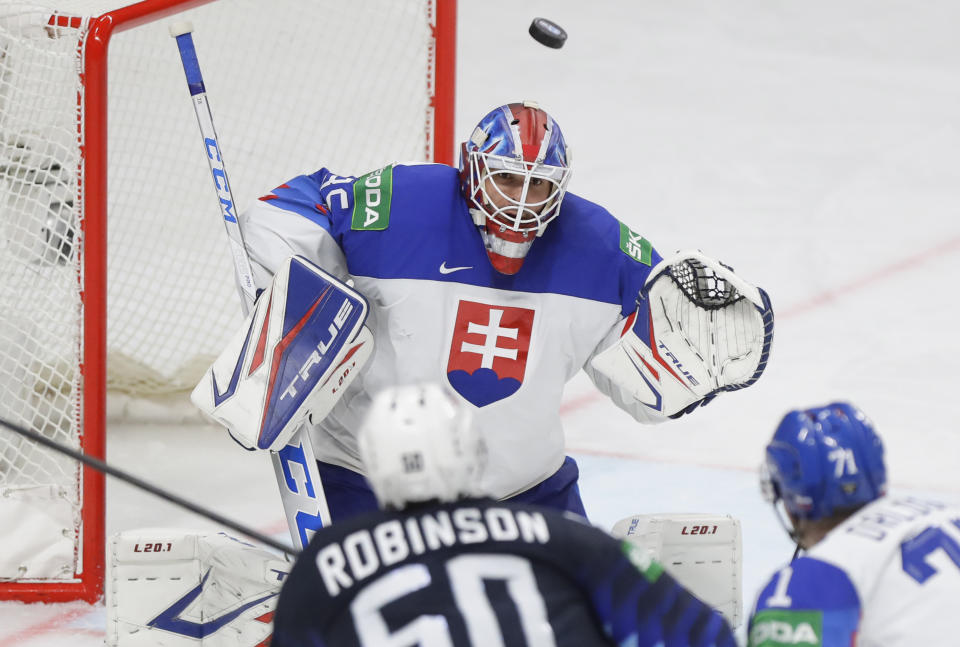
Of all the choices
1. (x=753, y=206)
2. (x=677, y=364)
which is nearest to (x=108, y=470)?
(x=677, y=364)

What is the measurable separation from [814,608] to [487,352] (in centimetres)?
115

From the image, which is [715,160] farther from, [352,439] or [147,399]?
[352,439]

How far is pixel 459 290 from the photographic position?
101 inches

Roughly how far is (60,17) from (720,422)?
253cm

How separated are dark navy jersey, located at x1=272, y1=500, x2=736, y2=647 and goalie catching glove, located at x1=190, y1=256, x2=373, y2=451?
3.04ft

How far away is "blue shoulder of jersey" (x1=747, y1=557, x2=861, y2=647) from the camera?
149cm

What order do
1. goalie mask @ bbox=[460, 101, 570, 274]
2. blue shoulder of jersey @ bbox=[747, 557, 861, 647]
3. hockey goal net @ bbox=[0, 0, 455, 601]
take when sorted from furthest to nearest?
1. hockey goal net @ bbox=[0, 0, 455, 601]
2. goalie mask @ bbox=[460, 101, 570, 274]
3. blue shoulder of jersey @ bbox=[747, 557, 861, 647]

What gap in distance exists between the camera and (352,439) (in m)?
2.65

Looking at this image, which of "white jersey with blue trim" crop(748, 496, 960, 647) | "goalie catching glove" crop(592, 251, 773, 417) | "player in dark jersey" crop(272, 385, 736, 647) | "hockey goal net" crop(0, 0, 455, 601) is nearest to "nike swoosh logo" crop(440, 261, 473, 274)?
"goalie catching glove" crop(592, 251, 773, 417)

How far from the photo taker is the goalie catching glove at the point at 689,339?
246 centimetres

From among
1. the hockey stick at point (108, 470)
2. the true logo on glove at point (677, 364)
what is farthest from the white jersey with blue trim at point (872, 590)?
the true logo on glove at point (677, 364)

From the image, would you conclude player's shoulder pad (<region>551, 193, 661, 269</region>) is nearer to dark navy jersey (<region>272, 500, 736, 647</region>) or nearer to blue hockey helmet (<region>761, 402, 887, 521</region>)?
blue hockey helmet (<region>761, 402, 887, 521</region>)

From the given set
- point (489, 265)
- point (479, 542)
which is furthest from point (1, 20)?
point (479, 542)

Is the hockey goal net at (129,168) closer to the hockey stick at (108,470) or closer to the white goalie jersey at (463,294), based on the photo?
the white goalie jersey at (463,294)
